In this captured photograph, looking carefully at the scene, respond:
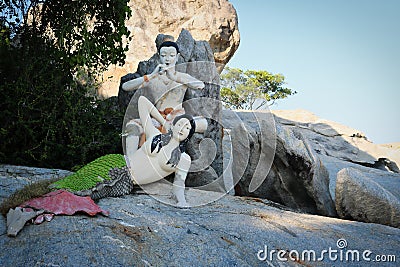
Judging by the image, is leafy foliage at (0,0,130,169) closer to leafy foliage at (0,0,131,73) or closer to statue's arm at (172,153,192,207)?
leafy foliage at (0,0,131,73)

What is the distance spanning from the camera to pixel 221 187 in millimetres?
4492

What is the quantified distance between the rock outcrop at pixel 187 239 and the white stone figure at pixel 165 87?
2.66ft

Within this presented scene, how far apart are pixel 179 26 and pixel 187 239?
48.2 ft

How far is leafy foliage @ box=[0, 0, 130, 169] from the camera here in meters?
4.83

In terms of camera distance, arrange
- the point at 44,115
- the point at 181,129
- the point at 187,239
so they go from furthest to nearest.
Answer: the point at 44,115 → the point at 181,129 → the point at 187,239

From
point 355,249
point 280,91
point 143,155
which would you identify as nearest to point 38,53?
point 143,155

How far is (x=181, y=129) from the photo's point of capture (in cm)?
357

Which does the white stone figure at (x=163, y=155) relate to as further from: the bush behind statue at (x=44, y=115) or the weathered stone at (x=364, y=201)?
the weathered stone at (x=364, y=201)

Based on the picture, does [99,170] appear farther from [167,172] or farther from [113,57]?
[113,57]

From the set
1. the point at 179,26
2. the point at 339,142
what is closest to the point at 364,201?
the point at 339,142

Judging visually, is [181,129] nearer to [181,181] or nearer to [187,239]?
[181,181]

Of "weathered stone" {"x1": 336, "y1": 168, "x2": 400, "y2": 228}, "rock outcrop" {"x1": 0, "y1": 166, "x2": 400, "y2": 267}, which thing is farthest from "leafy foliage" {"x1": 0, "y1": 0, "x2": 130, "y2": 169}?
"weathered stone" {"x1": 336, "y1": 168, "x2": 400, "y2": 228}

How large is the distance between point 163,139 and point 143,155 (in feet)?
0.81

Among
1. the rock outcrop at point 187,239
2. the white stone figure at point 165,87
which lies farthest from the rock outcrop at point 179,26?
the rock outcrop at point 187,239
